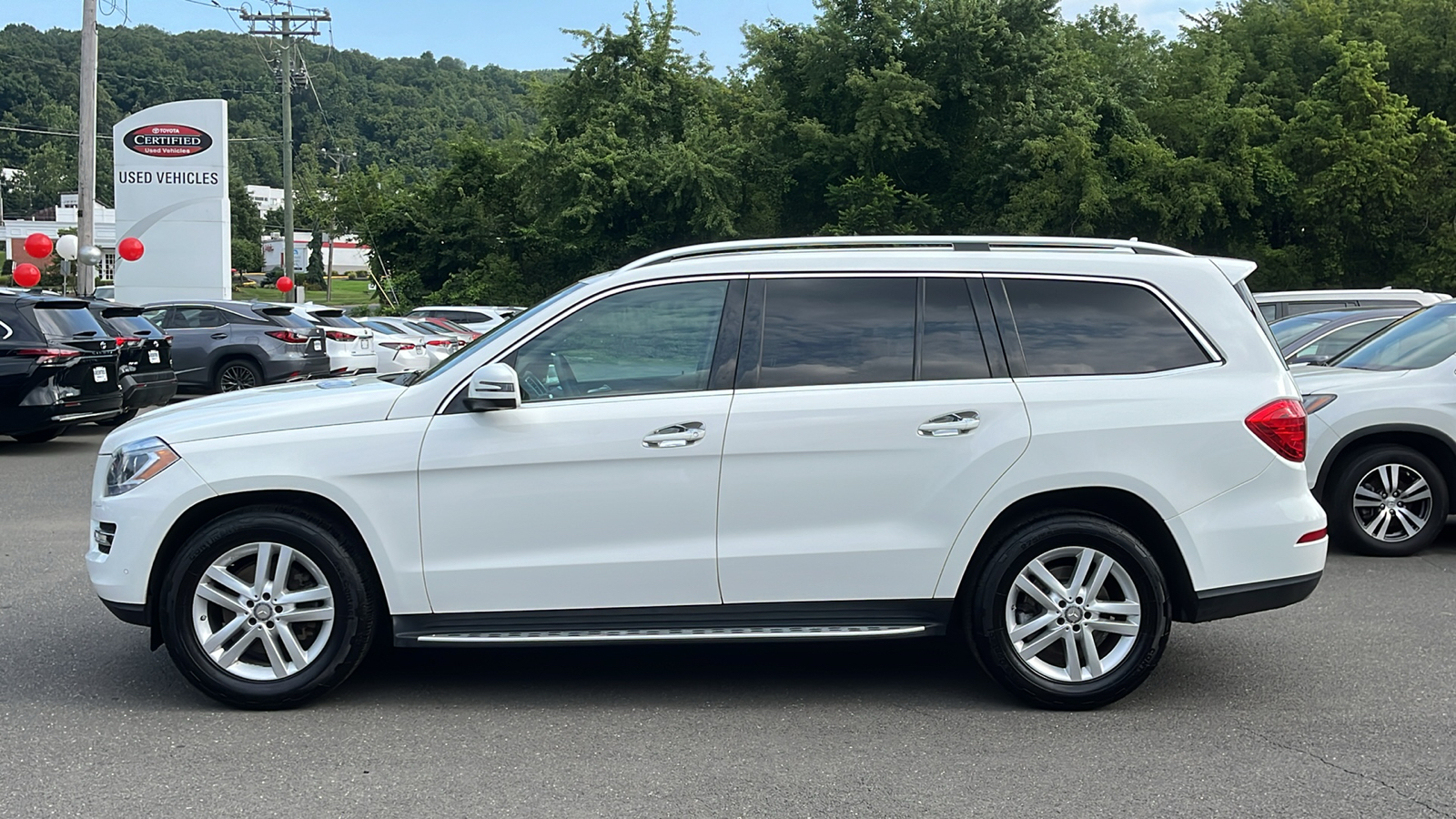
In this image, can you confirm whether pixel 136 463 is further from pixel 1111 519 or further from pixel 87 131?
pixel 87 131

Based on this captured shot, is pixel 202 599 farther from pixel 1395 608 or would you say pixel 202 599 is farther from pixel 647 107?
pixel 647 107

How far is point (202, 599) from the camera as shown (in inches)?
194

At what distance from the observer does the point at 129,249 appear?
29.4 meters

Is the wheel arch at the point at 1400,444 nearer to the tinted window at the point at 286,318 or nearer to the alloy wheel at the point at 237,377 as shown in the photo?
the tinted window at the point at 286,318

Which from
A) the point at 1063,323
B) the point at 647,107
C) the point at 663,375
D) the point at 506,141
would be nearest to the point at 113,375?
the point at 663,375

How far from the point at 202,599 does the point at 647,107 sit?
140 feet

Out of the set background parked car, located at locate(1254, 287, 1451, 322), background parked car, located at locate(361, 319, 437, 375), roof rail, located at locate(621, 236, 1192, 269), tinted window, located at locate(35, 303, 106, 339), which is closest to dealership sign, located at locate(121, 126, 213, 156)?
background parked car, located at locate(361, 319, 437, 375)

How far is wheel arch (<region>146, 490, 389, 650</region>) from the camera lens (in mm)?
4965

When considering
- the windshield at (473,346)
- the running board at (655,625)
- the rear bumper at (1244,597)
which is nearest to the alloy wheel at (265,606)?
the running board at (655,625)

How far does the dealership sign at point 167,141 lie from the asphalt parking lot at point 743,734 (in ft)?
93.6

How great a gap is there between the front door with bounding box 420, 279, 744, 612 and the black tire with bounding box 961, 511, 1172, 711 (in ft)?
3.54

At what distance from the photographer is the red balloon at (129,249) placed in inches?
1156

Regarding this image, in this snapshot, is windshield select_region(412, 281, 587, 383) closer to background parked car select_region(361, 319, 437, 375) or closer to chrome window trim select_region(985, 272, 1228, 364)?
chrome window trim select_region(985, 272, 1228, 364)

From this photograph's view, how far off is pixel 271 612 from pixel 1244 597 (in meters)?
3.77
